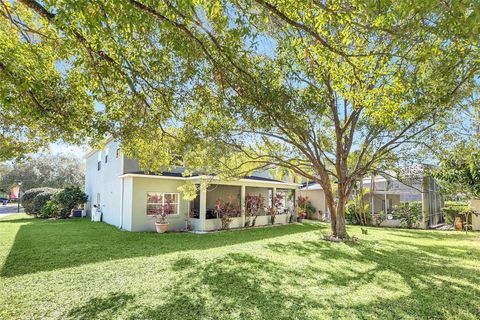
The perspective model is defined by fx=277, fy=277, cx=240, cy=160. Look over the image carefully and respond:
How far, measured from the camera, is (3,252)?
30.2 ft

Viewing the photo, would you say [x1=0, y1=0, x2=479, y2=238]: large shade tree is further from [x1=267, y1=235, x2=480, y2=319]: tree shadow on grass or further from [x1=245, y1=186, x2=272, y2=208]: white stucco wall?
[x1=245, y1=186, x2=272, y2=208]: white stucco wall

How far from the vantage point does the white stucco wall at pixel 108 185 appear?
53.6 ft

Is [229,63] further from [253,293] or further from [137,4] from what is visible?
[253,293]

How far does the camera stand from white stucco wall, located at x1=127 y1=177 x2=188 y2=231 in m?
14.3

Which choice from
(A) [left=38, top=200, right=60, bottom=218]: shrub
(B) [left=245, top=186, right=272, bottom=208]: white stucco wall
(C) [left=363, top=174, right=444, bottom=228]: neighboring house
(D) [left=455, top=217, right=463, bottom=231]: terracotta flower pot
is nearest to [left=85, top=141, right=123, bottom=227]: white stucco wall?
(A) [left=38, top=200, right=60, bottom=218]: shrub

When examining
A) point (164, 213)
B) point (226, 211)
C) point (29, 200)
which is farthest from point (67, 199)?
point (226, 211)

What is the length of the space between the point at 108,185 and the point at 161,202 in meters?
5.05

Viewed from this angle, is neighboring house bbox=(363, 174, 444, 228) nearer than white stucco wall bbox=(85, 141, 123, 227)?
No

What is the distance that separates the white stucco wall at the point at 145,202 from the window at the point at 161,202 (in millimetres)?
260

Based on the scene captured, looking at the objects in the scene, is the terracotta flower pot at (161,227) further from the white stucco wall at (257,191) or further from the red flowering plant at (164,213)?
the white stucco wall at (257,191)

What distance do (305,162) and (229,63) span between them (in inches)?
353

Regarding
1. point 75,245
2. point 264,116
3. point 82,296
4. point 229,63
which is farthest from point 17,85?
point 75,245

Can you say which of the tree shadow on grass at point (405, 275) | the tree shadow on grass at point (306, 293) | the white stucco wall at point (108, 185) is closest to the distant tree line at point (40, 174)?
the white stucco wall at point (108, 185)

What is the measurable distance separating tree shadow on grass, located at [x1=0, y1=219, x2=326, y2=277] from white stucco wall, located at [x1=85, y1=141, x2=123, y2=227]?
102 inches
